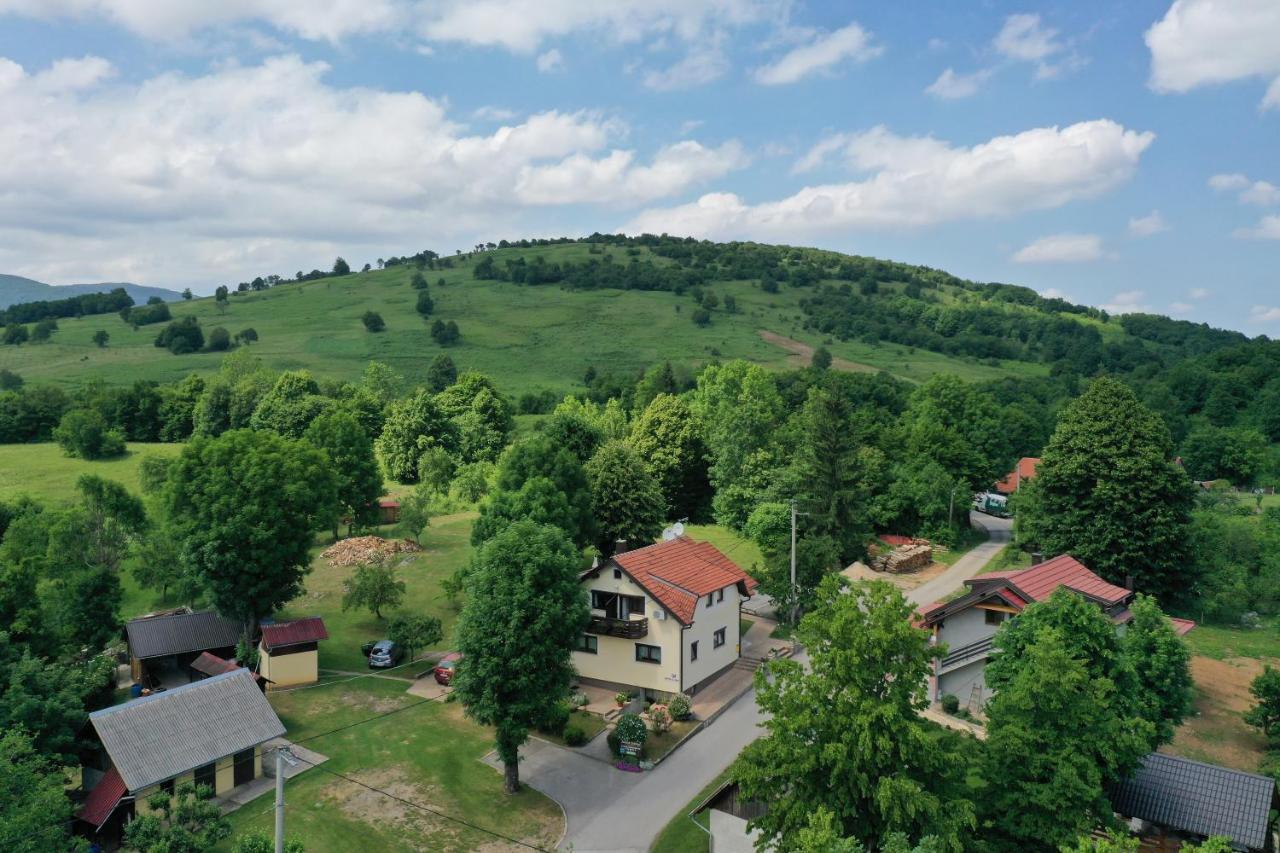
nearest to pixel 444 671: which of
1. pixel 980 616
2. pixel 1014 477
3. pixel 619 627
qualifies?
pixel 619 627

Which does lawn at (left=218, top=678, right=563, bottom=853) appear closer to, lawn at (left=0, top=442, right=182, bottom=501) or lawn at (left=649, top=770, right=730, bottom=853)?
lawn at (left=649, top=770, right=730, bottom=853)

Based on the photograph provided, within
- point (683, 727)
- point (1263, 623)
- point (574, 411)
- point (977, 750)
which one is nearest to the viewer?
point (977, 750)

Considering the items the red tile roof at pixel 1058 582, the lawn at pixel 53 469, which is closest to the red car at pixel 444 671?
the red tile roof at pixel 1058 582

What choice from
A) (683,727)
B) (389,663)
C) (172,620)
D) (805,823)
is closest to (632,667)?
(683,727)

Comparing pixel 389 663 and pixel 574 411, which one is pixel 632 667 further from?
pixel 574 411

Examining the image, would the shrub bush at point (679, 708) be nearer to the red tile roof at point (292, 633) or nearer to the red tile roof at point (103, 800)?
the red tile roof at point (292, 633)
